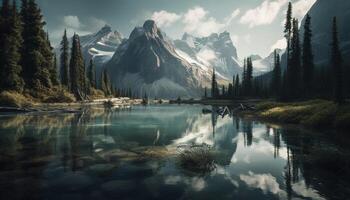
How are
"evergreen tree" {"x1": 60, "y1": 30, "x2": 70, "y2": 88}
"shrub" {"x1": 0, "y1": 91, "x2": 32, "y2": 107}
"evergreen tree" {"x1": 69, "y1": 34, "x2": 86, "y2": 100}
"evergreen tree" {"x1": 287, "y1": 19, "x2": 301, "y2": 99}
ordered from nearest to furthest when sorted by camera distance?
"shrub" {"x1": 0, "y1": 91, "x2": 32, "y2": 107}
"evergreen tree" {"x1": 287, "y1": 19, "x2": 301, "y2": 99}
"evergreen tree" {"x1": 69, "y1": 34, "x2": 86, "y2": 100}
"evergreen tree" {"x1": 60, "y1": 30, "x2": 70, "y2": 88}

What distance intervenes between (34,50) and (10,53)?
9.91 m

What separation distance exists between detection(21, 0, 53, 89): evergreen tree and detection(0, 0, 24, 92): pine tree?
3.36 meters

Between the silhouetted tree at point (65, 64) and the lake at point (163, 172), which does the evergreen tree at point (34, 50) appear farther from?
the lake at point (163, 172)

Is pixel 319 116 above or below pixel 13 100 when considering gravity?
below

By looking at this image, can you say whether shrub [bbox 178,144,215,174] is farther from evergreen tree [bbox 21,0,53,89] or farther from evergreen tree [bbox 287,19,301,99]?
evergreen tree [bbox 21,0,53,89]

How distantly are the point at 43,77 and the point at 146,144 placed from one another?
5584 centimetres

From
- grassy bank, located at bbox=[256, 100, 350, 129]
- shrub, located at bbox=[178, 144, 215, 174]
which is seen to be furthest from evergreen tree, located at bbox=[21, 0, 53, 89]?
shrub, located at bbox=[178, 144, 215, 174]

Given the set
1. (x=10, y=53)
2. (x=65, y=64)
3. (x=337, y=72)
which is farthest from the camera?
(x=65, y=64)

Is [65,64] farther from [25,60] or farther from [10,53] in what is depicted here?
[10,53]

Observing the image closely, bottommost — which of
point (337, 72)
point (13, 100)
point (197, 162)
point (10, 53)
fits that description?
point (197, 162)

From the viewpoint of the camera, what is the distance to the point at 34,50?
217 ft

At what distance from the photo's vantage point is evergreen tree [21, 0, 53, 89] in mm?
64438

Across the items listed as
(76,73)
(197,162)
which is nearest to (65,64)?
(76,73)

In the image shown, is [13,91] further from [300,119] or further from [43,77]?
[300,119]
